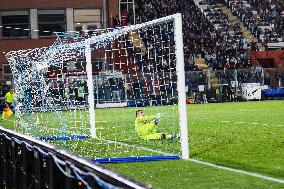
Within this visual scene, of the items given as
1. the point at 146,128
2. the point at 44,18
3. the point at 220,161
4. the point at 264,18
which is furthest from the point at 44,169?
the point at 264,18

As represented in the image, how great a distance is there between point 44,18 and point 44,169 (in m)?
45.9

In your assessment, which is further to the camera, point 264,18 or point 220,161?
point 264,18

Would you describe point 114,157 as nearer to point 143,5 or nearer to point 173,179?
point 173,179

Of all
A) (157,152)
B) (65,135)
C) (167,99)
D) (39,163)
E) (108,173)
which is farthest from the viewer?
(167,99)

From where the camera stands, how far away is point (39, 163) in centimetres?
602

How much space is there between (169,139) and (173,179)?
22.0 ft

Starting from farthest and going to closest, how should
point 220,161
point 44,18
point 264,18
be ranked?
point 264,18 < point 44,18 < point 220,161

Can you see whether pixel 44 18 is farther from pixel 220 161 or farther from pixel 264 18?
pixel 220 161

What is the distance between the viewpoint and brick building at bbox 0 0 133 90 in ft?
163

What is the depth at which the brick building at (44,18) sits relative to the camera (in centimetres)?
4978

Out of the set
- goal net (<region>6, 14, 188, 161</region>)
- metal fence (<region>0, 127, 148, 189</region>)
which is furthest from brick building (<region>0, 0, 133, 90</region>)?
metal fence (<region>0, 127, 148, 189</region>)

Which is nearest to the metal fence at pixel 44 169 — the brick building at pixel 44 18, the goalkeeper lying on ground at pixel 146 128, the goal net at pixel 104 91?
the goal net at pixel 104 91

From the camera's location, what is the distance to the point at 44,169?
5.73 meters

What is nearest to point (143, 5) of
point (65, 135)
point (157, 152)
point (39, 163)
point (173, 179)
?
point (65, 135)
